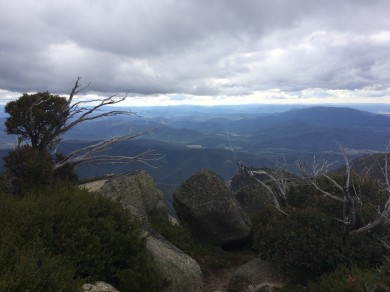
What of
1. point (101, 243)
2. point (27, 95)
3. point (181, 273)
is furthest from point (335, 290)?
point (27, 95)

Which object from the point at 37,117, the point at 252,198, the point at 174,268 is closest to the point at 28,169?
the point at 37,117

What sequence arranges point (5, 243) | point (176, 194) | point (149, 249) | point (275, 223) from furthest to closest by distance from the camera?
point (176, 194) → point (275, 223) → point (149, 249) → point (5, 243)

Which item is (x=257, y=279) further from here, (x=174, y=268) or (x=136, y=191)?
(x=136, y=191)

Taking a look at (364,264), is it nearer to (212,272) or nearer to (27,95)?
(212,272)

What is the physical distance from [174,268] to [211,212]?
6307mm

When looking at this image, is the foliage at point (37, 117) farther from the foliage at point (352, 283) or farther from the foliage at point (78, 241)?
the foliage at point (352, 283)

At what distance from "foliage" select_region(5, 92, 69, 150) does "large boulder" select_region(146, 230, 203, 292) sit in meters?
10.3

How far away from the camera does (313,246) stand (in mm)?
11336

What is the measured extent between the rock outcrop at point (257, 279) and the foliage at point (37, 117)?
12640 mm

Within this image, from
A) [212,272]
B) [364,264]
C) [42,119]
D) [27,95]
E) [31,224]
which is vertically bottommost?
[212,272]

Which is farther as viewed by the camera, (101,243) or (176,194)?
(176,194)

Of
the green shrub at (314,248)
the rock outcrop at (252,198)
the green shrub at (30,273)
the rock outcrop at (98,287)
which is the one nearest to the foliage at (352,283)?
the green shrub at (314,248)

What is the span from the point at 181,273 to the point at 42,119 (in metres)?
12.3

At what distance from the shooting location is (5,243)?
6.79m
